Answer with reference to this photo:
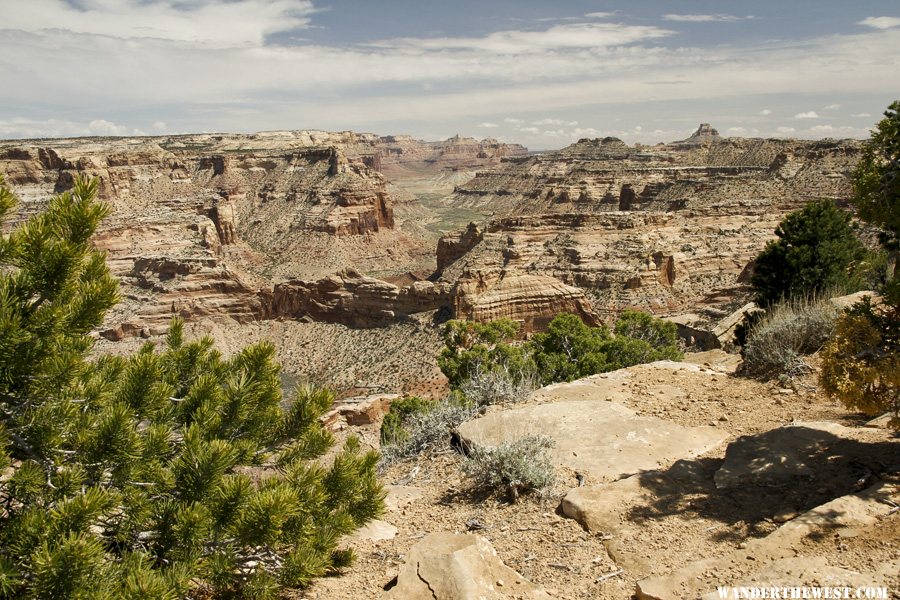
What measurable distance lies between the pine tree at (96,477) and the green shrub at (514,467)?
2.85m

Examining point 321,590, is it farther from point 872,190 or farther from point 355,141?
point 355,141

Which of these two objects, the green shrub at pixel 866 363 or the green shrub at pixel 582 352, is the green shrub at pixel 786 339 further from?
the green shrub at pixel 582 352

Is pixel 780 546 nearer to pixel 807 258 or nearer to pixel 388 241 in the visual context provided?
pixel 807 258

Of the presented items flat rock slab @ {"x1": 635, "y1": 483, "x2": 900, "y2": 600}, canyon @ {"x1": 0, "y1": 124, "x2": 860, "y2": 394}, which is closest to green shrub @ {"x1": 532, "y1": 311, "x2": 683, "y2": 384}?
flat rock slab @ {"x1": 635, "y1": 483, "x2": 900, "y2": 600}

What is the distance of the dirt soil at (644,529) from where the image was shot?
579 cm

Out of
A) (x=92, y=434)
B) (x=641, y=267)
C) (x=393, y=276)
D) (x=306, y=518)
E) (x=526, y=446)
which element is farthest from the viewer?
(x=393, y=276)

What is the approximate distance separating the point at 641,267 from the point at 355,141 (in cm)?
14012

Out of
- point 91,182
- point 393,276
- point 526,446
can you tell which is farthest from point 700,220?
point 91,182

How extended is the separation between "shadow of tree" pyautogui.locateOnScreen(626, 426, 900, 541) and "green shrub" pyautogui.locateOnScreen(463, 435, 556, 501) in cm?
132

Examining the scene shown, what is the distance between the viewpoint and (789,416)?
10.0 metres

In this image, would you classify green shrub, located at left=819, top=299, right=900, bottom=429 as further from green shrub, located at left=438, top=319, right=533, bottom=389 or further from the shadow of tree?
green shrub, located at left=438, top=319, right=533, bottom=389

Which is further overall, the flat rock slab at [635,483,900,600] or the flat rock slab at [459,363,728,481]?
the flat rock slab at [459,363,728,481]

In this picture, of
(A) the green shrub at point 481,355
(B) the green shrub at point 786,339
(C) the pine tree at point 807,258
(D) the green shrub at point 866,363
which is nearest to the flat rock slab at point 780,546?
(D) the green shrub at point 866,363

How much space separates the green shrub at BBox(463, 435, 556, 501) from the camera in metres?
8.12
